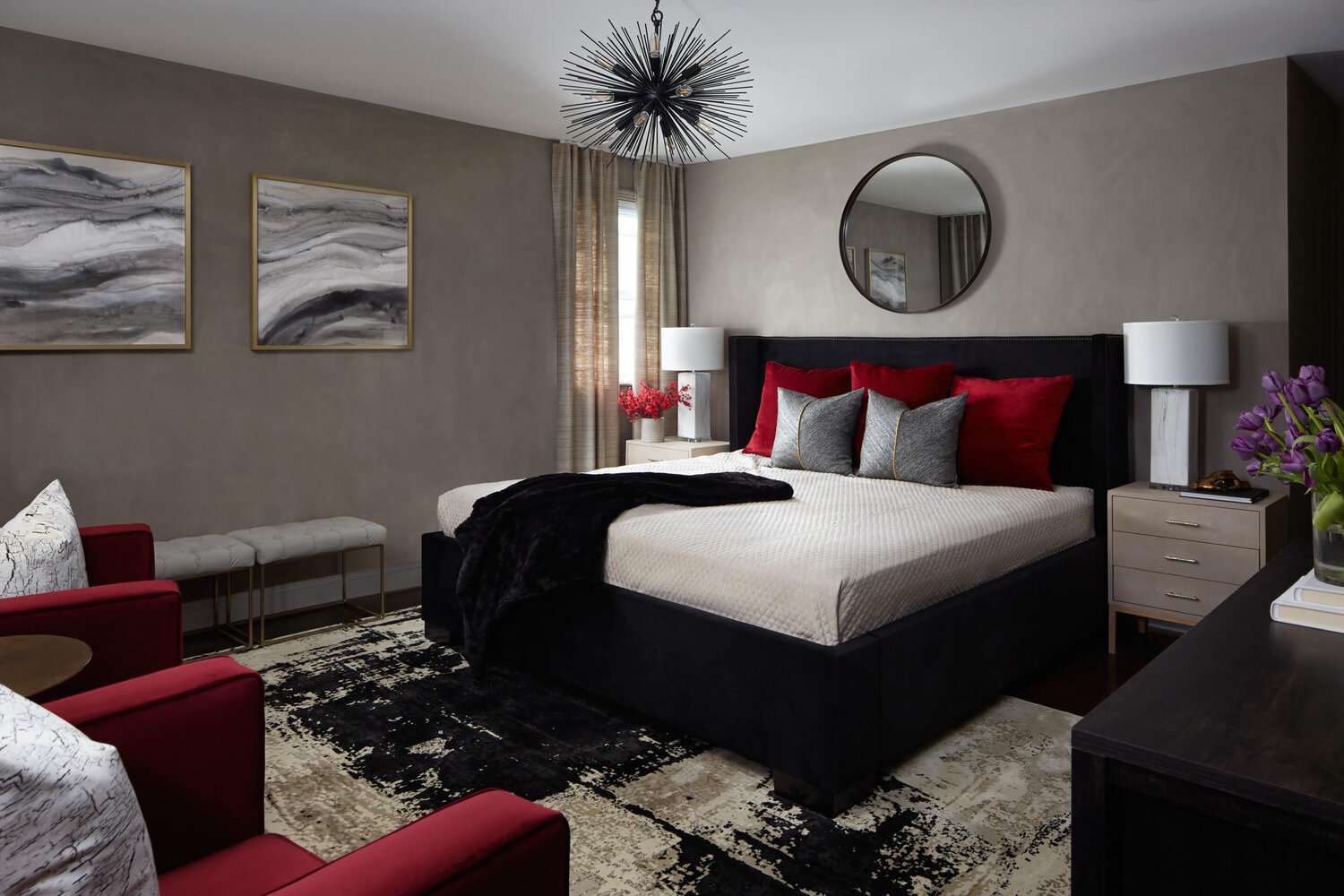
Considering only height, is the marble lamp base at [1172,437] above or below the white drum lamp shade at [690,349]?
below

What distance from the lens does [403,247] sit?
15.6 ft

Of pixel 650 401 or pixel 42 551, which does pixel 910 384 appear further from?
pixel 42 551

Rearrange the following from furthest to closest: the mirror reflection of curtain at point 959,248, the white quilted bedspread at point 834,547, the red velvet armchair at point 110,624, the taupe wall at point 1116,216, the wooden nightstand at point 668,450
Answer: the wooden nightstand at point 668,450 < the mirror reflection of curtain at point 959,248 < the taupe wall at point 1116,216 < the white quilted bedspread at point 834,547 < the red velvet armchair at point 110,624

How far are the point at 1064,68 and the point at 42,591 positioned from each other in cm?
410

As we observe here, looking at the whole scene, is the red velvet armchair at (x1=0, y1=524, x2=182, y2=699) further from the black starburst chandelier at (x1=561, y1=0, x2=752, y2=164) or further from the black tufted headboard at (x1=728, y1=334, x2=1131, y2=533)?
the black tufted headboard at (x1=728, y1=334, x2=1131, y2=533)

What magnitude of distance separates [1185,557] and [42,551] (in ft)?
12.5

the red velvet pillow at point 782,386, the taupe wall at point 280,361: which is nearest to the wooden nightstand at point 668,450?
the red velvet pillow at point 782,386

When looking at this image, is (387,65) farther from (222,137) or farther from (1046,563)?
(1046,563)

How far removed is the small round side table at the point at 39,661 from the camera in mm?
1733

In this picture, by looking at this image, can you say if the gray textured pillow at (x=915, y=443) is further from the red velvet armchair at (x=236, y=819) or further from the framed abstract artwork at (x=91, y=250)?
the framed abstract artwork at (x=91, y=250)

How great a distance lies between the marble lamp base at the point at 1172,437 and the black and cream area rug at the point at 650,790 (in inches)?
51.0

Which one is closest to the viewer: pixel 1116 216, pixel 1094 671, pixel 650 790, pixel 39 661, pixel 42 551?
pixel 39 661

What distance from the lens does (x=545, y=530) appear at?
3.20 metres

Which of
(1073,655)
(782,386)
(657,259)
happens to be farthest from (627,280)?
(1073,655)
